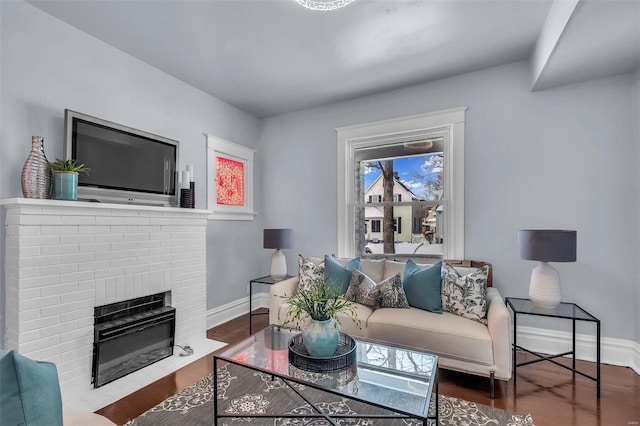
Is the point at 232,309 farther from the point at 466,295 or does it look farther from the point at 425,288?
the point at 466,295

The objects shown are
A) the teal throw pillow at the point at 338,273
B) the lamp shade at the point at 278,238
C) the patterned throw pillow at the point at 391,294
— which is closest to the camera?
the patterned throw pillow at the point at 391,294

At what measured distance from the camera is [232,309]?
12.3 ft

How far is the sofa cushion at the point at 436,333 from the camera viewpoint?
6.88ft

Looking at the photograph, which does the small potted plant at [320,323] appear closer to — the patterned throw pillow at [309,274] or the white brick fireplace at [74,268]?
the patterned throw pillow at [309,274]

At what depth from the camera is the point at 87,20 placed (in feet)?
7.32

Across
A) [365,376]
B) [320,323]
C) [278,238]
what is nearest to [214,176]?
[278,238]

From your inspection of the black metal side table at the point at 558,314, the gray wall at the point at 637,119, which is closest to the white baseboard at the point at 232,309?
the black metal side table at the point at 558,314

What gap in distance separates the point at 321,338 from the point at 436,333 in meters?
1.01

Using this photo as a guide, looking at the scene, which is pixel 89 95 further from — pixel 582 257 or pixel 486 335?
pixel 582 257

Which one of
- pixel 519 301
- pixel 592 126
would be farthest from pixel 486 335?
pixel 592 126

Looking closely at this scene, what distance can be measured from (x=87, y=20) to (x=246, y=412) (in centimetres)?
298

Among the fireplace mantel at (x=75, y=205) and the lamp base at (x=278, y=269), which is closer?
the fireplace mantel at (x=75, y=205)

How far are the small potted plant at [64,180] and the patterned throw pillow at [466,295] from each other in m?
2.89

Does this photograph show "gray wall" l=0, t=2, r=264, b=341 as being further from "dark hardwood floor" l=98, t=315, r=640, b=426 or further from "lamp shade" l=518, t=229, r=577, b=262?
"lamp shade" l=518, t=229, r=577, b=262
